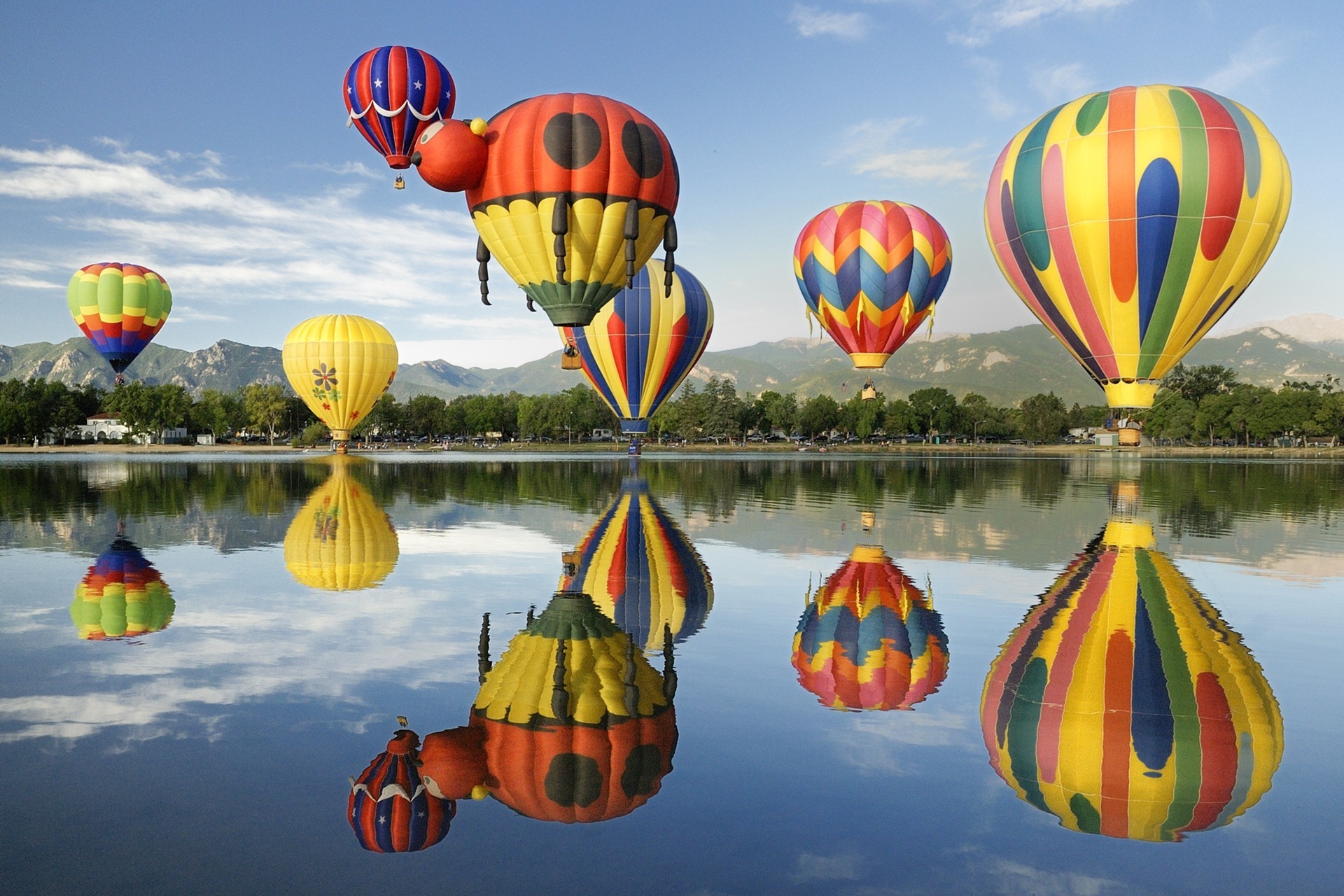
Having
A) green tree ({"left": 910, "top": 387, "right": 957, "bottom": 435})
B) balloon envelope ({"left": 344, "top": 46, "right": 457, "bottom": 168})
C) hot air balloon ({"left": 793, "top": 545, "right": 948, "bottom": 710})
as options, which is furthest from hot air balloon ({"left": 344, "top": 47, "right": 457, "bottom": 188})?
green tree ({"left": 910, "top": 387, "right": 957, "bottom": 435})

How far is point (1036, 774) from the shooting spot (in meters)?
4.96

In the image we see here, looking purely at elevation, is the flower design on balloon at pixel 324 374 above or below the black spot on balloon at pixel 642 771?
above

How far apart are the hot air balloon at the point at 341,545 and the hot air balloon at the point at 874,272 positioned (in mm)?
19083

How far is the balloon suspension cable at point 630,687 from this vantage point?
5928 mm

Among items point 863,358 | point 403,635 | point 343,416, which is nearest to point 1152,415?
point 863,358

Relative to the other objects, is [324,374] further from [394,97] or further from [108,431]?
[108,431]

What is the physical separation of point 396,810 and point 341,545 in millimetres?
10658

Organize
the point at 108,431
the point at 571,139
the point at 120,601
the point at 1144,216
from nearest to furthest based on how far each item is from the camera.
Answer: the point at 120,601
the point at 571,139
the point at 1144,216
the point at 108,431

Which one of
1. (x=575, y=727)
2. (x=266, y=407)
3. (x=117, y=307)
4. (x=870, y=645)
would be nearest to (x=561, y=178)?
(x=870, y=645)

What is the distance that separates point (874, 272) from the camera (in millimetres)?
31953

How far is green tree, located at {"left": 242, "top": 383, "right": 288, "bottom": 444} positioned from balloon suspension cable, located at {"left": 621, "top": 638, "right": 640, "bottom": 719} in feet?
378

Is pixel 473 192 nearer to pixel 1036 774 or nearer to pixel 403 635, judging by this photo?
pixel 403 635

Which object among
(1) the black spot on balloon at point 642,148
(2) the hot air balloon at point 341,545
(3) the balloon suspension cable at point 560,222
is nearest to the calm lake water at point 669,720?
(2) the hot air balloon at point 341,545

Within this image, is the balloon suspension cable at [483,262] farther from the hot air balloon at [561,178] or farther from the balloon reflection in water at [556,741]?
the balloon reflection in water at [556,741]
